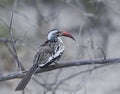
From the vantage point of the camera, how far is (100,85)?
9844 millimetres

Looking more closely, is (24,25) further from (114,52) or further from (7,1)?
(114,52)

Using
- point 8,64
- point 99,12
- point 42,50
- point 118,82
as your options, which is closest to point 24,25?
point 8,64

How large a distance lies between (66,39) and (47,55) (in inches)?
118

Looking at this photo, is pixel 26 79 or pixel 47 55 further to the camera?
pixel 47 55

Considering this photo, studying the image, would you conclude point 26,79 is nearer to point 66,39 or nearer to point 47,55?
point 47,55

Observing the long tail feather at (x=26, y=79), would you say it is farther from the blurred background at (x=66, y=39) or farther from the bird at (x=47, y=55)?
the blurred background at (x=66, y=39)

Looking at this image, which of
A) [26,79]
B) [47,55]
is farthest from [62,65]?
[26,79]

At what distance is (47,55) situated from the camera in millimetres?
5305

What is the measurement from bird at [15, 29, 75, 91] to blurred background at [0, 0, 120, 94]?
0.55 meters

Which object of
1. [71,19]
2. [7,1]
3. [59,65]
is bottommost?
[71,19]

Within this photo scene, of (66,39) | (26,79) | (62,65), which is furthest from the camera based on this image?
(66,39)

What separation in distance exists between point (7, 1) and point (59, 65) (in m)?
6.05

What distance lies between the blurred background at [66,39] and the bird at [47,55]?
21.6 inches

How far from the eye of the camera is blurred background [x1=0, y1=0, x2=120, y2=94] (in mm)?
7309
